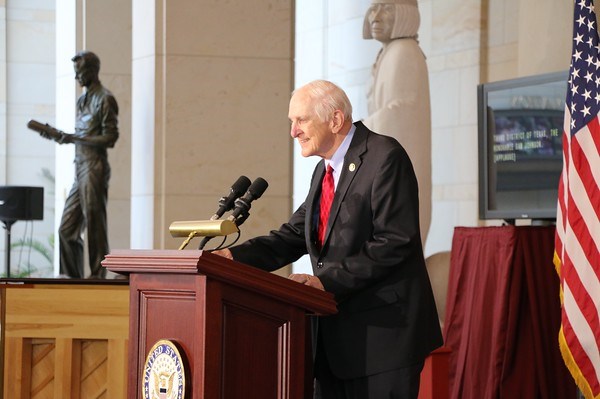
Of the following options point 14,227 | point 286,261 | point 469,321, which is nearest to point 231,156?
point 469,321

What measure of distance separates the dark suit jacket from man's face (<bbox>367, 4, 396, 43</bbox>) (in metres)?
4.32

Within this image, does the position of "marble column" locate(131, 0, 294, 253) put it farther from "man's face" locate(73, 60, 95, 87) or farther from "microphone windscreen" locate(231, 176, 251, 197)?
"microphone windscreen" locate(231, 176, 251, 197)

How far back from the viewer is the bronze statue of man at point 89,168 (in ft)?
31.2

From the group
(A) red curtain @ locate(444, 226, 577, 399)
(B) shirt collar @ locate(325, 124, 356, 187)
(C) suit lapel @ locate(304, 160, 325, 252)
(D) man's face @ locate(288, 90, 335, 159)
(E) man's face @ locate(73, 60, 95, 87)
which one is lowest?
(A) red curtain @ locate(444, 226, 577, 399)

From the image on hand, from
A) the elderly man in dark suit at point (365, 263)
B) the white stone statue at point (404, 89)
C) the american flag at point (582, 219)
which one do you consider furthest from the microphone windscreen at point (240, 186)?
the white stone statue at point (404, 89)

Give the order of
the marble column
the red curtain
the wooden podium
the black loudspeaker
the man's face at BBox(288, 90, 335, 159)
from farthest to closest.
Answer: the black loudspeaker, the marble column, the red curtain, the man's face at BBox(288, 90, 335, 159), the wooden podium

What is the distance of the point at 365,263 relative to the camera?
3.63m

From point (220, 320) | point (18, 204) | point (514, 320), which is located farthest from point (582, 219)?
point (18, 204)

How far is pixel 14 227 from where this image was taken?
57.5ft

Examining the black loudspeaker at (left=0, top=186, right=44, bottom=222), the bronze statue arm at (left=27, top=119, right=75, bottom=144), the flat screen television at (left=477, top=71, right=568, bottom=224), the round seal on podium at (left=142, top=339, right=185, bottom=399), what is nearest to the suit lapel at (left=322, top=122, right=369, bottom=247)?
the round seal on podium at (left=142, top=339, right=185, bottom=399)

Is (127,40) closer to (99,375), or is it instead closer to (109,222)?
(109,222)

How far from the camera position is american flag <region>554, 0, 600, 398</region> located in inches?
227

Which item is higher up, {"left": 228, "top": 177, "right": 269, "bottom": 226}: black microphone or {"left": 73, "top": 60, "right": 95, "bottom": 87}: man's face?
{"left": 73, "top": 60, "right": 95, "bottom": 87}: man's face

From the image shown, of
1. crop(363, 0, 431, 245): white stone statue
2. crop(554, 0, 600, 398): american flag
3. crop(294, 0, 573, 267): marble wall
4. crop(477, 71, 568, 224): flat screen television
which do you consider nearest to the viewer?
crop(554, 0, 600, 398): american flag
